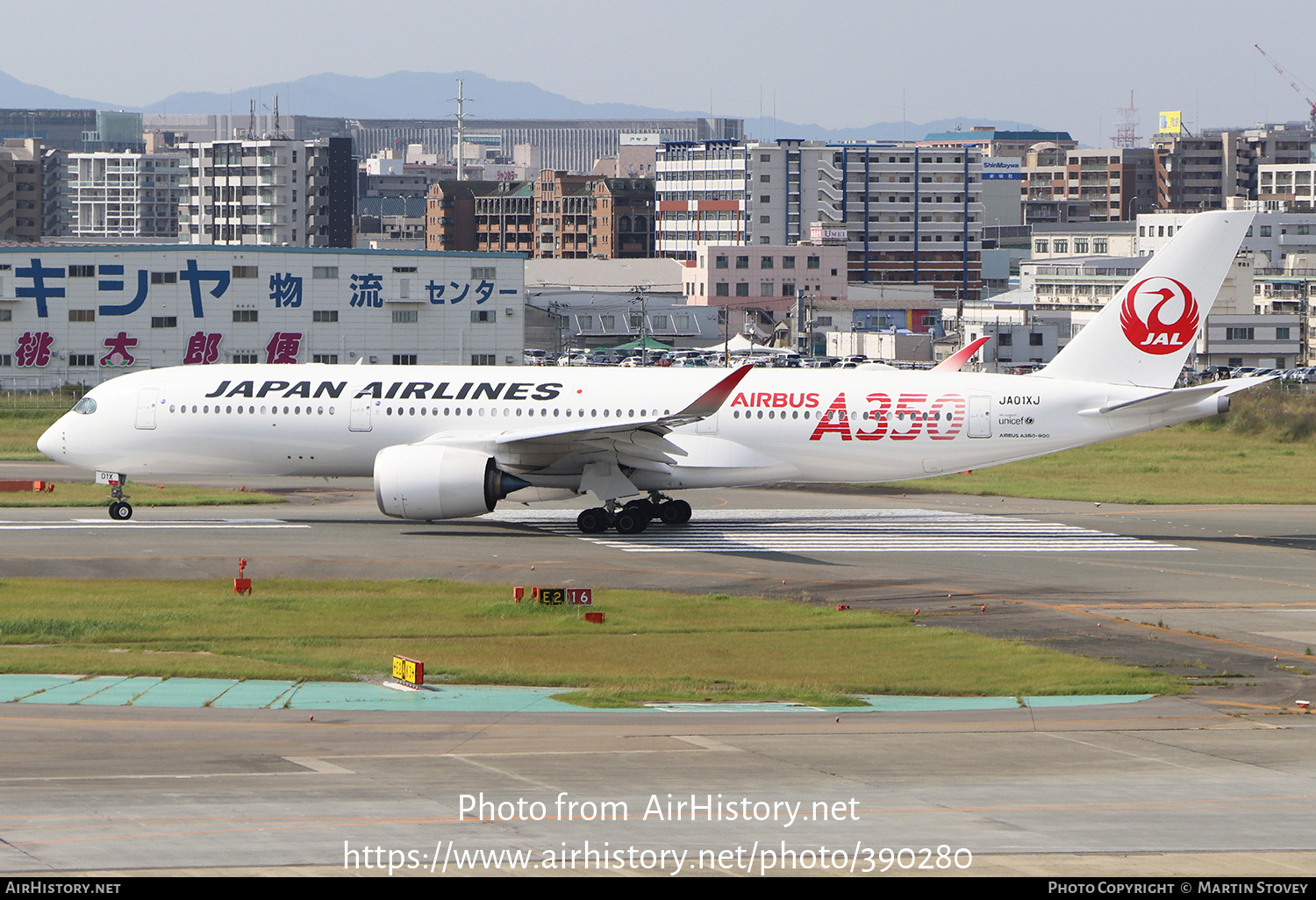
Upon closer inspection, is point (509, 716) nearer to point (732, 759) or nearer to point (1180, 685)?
point (732, 759)

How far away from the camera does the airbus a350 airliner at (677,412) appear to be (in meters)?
45.0

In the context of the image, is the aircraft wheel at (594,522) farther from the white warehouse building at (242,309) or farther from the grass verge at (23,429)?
the white warehouse building at (242,309)

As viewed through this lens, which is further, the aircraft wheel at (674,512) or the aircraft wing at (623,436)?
the aircraft wheel at (674,512)

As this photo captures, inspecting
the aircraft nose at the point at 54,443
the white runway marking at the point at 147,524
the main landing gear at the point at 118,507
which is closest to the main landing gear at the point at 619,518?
the white runway marking at the point at 147,524

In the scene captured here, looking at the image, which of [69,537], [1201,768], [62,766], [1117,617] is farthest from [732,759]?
[69,537]

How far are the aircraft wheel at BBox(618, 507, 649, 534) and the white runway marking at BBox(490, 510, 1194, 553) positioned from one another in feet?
0.69

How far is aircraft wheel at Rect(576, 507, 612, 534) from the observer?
4512 cm

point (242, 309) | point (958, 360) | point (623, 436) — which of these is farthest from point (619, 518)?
point (242, 309)

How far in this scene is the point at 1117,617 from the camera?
34062 millimetres

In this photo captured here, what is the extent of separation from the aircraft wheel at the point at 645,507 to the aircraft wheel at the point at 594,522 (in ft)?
2.53

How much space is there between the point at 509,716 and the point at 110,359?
275ft

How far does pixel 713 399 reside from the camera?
42.0 meters
